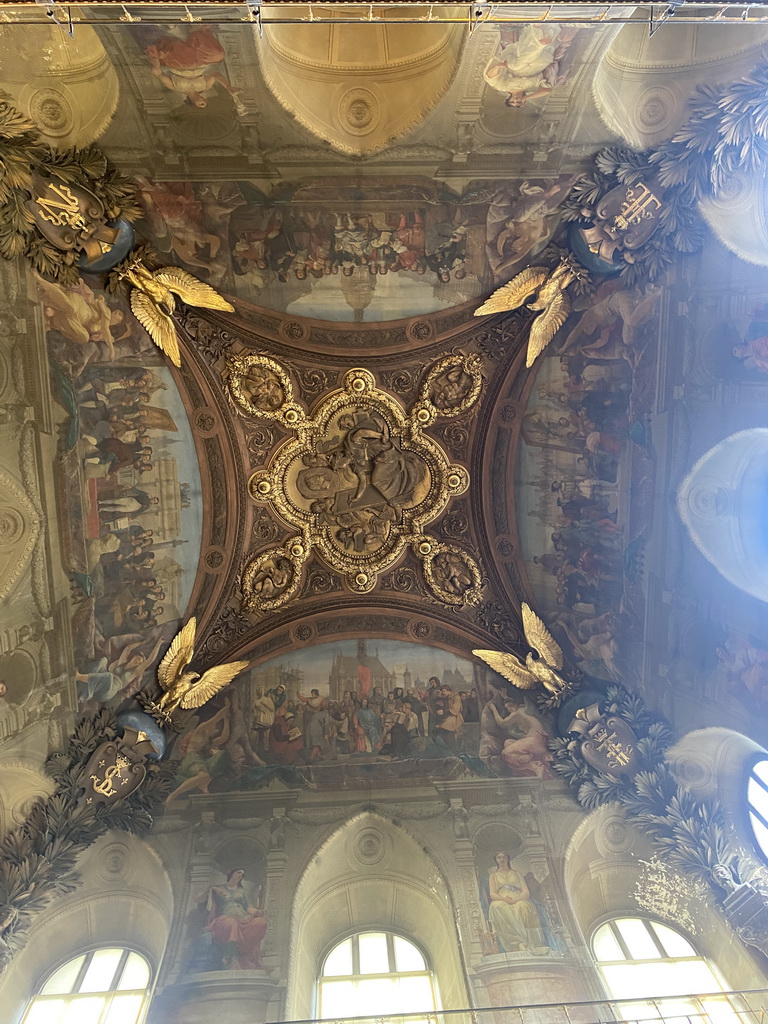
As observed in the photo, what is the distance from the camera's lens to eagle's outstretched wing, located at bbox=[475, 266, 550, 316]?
1045 centimetres

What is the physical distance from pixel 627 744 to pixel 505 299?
811cm

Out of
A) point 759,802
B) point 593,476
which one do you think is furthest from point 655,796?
point 593,476

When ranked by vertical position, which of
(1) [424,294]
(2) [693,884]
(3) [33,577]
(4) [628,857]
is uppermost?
(1) [424,294]

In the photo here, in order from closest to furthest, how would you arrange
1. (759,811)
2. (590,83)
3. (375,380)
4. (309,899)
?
(590,83) < (759,811) < (309,899) < (375,380)

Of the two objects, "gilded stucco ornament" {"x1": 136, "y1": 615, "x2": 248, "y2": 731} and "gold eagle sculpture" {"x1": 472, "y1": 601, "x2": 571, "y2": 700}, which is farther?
"gold eagle sculpture" {"x1": 472, "y1": 601, "x2": 571, "y2": 700}

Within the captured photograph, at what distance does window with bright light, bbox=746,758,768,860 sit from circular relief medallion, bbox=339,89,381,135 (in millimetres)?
11831

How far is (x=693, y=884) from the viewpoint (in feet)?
31.9

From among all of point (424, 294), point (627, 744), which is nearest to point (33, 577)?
point (424, 294)

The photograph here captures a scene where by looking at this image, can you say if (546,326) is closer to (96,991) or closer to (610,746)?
(610,746)

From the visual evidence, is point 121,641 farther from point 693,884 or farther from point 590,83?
point 590,83

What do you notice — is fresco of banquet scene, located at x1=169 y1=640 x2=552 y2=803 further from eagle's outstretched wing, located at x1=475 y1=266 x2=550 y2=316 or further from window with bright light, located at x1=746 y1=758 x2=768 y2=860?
eagle's outstretched wing, located at x1=475 y1=266 x2=550 y2=316

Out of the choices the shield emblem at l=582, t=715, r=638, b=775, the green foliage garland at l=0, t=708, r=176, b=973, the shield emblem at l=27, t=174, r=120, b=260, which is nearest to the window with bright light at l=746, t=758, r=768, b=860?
the shield emblem at l=582, t=715, r=638, b=775

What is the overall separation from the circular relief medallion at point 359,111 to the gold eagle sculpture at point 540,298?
3.35 m

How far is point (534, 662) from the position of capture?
37.7 ft
